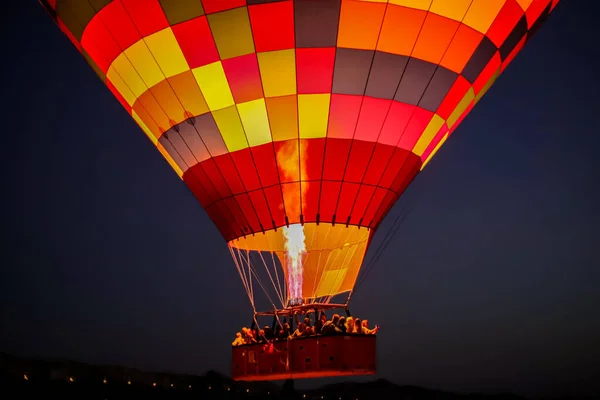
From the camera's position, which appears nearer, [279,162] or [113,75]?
[279,162]

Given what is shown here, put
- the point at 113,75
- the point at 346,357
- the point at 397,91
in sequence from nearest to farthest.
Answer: the point at 346,357
the point at 397,91
the point at 113,75

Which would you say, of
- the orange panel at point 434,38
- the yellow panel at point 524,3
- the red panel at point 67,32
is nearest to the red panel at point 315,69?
the orange panel at point 434,38

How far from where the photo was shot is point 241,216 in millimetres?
9078

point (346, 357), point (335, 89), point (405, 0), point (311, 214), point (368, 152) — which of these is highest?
point (405, 0)

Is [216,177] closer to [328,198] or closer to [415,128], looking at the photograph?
[328,198]

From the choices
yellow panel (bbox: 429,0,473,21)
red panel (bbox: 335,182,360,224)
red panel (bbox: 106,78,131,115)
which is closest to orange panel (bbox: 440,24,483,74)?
yellow panel (bbox: 429,0,473,21)

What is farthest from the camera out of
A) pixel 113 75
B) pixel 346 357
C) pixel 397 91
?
pixel 113 75

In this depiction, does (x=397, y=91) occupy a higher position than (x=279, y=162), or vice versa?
(x=397, y=91)

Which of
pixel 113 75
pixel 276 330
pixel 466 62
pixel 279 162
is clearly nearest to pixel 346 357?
pixel 276 330

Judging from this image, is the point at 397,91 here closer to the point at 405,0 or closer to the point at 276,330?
the point at 405,0

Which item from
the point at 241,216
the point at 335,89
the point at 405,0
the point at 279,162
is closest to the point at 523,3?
the point at 405,0

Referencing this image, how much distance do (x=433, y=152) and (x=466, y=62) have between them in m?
1.31

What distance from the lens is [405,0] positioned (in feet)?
27.4

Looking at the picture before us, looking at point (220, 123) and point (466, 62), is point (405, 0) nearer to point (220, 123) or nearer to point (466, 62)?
point (466, 62)
